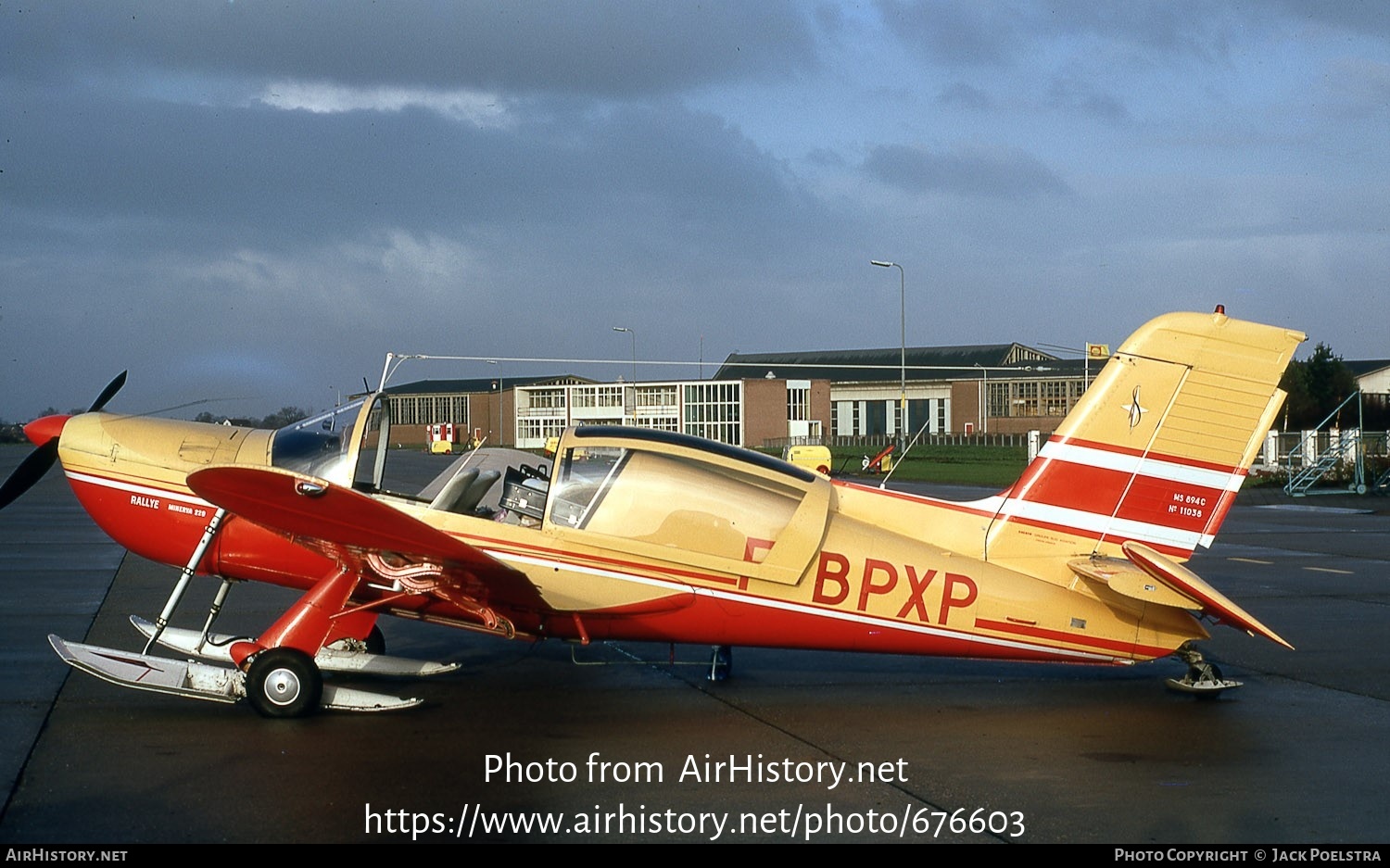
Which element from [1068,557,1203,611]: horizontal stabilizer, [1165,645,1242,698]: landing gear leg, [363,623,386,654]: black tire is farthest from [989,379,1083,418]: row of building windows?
[363,623,386,654]: black tire

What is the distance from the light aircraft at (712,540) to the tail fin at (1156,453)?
0.01 m

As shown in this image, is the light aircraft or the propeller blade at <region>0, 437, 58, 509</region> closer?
the light aircraft

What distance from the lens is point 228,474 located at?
274 inches

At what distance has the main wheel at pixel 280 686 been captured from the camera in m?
7.78

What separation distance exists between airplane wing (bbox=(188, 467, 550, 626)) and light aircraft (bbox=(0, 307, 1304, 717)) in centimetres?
3

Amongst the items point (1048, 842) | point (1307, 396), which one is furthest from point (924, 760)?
point (1307, 396)

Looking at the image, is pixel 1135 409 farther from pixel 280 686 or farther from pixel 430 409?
pixel 430 409

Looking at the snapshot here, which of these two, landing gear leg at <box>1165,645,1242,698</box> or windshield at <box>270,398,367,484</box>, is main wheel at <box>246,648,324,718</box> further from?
landing gear leg at <box>1165,645,1242,698</box>

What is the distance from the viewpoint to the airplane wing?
23.2 feet

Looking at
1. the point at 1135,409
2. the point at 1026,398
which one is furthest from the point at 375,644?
the point at 1026,398

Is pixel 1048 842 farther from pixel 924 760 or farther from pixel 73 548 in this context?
pixel 73 548

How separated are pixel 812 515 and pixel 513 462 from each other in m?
2.30

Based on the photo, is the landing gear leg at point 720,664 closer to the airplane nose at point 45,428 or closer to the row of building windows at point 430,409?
the row of building windows at point 430,409

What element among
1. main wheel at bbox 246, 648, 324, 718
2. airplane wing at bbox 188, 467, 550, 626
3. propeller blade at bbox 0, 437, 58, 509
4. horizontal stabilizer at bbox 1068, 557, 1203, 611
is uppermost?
propeller blade at bbox 0, 437, 58, 509
